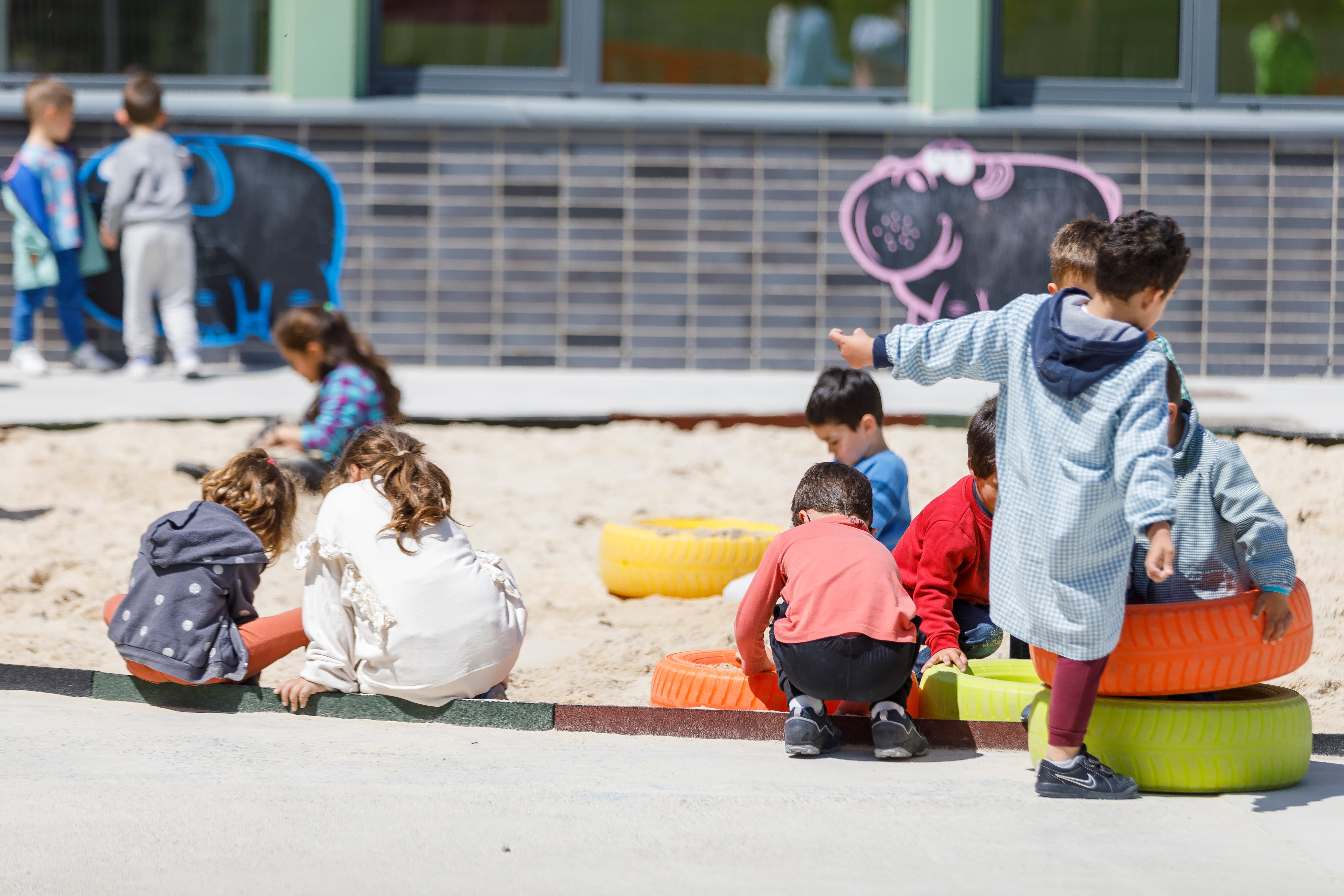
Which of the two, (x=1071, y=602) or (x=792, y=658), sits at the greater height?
(x=1071, y=602)

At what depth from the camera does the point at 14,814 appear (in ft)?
10.7

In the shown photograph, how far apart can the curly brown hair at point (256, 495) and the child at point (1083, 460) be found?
2072mm

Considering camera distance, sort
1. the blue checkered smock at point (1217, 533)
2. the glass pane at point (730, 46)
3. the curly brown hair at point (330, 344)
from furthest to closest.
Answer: the glass pane at point (730, 46) < the curly brown hair at point (330, 344) < the blue checkered smock at point (1217, 533)

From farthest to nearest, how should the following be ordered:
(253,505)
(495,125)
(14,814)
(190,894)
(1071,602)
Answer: (495,125) → (253,505) → (1071,602) → (14,814) → (190,894)

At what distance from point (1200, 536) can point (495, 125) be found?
770 centimetres

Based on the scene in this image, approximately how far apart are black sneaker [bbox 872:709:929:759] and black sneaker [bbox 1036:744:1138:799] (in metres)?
0.39

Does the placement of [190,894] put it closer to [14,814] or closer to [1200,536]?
[14,814]

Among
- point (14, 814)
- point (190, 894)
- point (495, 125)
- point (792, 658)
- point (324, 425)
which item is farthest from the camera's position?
point (495, 125)

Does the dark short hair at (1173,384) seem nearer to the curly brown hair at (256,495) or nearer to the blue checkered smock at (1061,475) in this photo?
the blue checkered smock at (1061,475)

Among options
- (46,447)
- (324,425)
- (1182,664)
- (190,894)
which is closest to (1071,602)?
(1182,664)

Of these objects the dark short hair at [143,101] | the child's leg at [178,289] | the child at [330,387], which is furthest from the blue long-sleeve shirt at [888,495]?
the dark short hair at [143,101]

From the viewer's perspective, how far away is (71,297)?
34.4 ft

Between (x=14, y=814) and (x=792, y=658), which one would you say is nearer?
(x=14, y=814)

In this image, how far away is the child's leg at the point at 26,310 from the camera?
10383 millimetres
